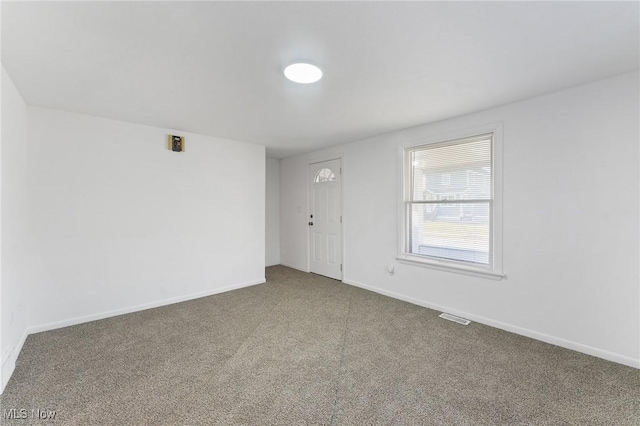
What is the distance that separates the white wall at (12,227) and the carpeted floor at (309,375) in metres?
0.21

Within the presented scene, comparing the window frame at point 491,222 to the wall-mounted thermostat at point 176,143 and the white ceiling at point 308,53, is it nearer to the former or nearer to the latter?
the white ceiling at point 308,53

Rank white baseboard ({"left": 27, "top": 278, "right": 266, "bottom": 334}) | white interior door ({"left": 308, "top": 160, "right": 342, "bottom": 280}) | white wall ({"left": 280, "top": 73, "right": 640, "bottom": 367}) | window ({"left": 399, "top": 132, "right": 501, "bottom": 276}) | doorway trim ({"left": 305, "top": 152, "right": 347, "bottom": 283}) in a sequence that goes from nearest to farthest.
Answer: white wall ({"left": 280, "top": 73, "right": 640, "bottom": 367}), white baseboard ({"left": 27, "top": 278, "right": 266, "bottom": 334}), window ({"left": 399, "top": 132, "right": 501, "bottom": 276}), doorway trim ({"left": 305, "top": 152, "right": 347, "bottom": 283}), white interior door ({"left": 308, "top": 160, "right": 342, "bottom": 280})

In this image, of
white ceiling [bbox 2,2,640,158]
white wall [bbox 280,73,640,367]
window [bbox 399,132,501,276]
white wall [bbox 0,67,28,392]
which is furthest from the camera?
window [bbox 399,132,501,276]

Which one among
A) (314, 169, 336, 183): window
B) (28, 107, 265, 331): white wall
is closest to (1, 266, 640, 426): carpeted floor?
(28, 107, 265, 331): white wall

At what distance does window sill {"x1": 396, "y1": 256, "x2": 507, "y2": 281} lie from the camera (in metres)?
3.03

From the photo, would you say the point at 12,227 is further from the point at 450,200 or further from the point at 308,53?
the point at 450,200

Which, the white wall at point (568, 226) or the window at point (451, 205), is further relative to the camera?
the window at point (451, 205)

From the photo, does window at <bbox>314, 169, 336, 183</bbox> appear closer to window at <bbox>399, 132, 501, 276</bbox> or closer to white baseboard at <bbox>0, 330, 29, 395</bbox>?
window at <bbox>399, 132, 501, 276</bbox>

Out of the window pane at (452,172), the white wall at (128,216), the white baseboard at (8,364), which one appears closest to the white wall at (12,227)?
the white baseboard at (8,364)

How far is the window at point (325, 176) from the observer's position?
4.97m

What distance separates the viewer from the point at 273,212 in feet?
19.9

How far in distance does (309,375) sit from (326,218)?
124 inches

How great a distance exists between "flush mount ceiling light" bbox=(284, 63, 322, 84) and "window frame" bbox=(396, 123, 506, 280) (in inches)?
76.3

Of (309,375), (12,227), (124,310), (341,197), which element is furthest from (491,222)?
(12,227)
